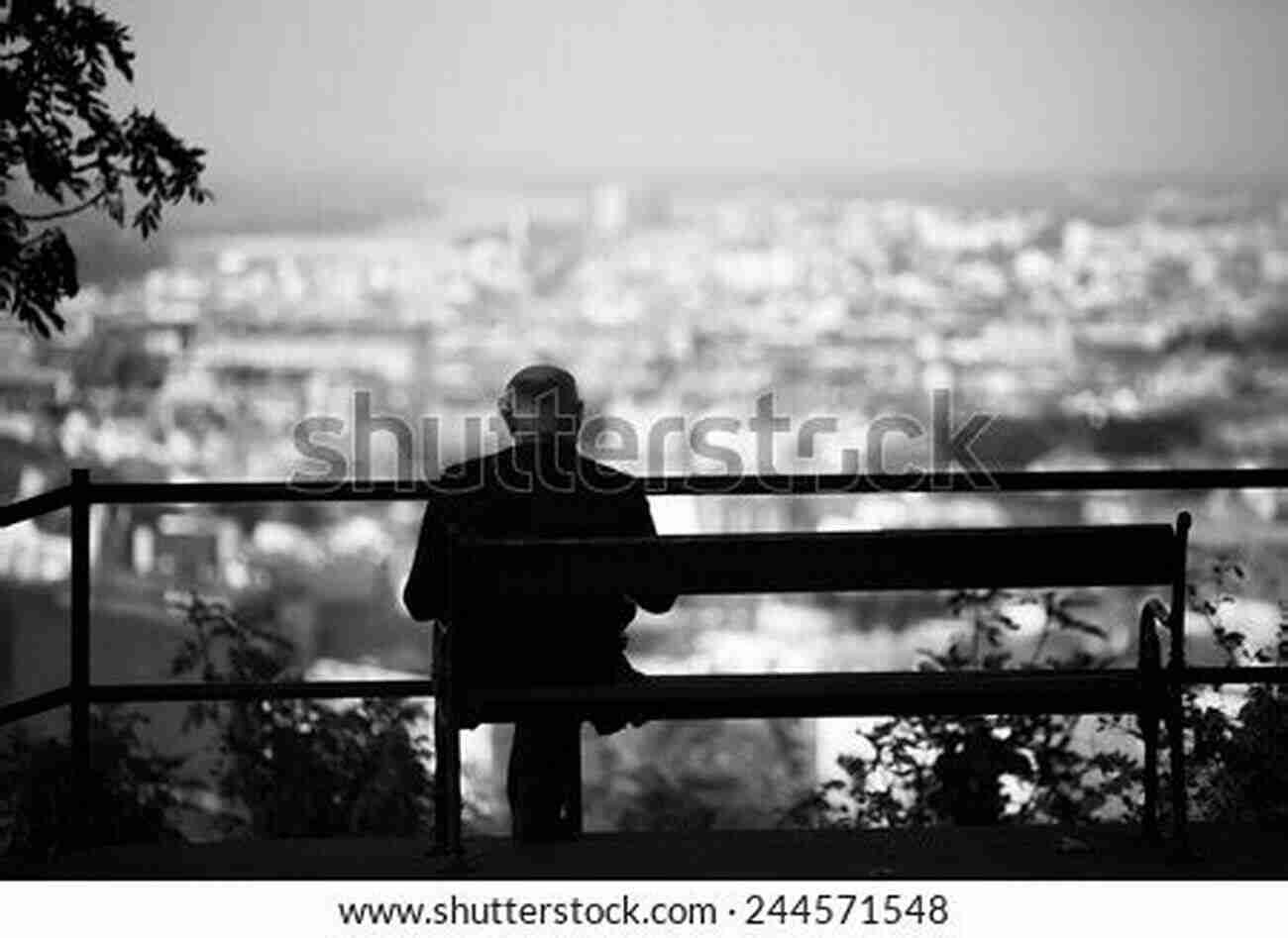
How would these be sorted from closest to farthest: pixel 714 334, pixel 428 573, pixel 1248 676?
1. pixel 428 573
2. pixel 1248 676
3. pixel 714 334

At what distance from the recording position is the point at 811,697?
7098 mm

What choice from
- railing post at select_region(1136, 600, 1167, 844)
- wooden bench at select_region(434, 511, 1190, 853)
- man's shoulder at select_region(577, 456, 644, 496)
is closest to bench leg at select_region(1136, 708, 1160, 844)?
railing post at select_region(1136, 600, 1167, 844)

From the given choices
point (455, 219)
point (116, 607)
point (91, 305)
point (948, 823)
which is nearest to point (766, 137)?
point (455, 219)

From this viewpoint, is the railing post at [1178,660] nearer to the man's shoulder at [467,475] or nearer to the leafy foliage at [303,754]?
the man's shoulder at [467,475]

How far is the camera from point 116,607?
1450 centimetres

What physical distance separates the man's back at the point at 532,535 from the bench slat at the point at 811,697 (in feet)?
0.30

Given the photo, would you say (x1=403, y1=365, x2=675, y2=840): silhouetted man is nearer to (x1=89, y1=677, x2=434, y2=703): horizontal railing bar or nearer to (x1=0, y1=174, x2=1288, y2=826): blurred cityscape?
(x1=89, y1=677, x2=434, y2=703): horizontal railing bar

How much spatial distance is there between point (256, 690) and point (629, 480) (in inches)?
38.1

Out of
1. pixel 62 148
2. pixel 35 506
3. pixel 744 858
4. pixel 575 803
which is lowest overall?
pixel 744 858

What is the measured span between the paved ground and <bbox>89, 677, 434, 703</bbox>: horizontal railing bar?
32 cm

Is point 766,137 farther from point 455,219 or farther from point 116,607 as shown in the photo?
point 116,607

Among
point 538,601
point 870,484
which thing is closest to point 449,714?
point 538,601

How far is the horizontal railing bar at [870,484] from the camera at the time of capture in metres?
7.82

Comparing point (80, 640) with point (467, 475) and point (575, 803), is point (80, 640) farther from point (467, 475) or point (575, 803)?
point (575, 803)
